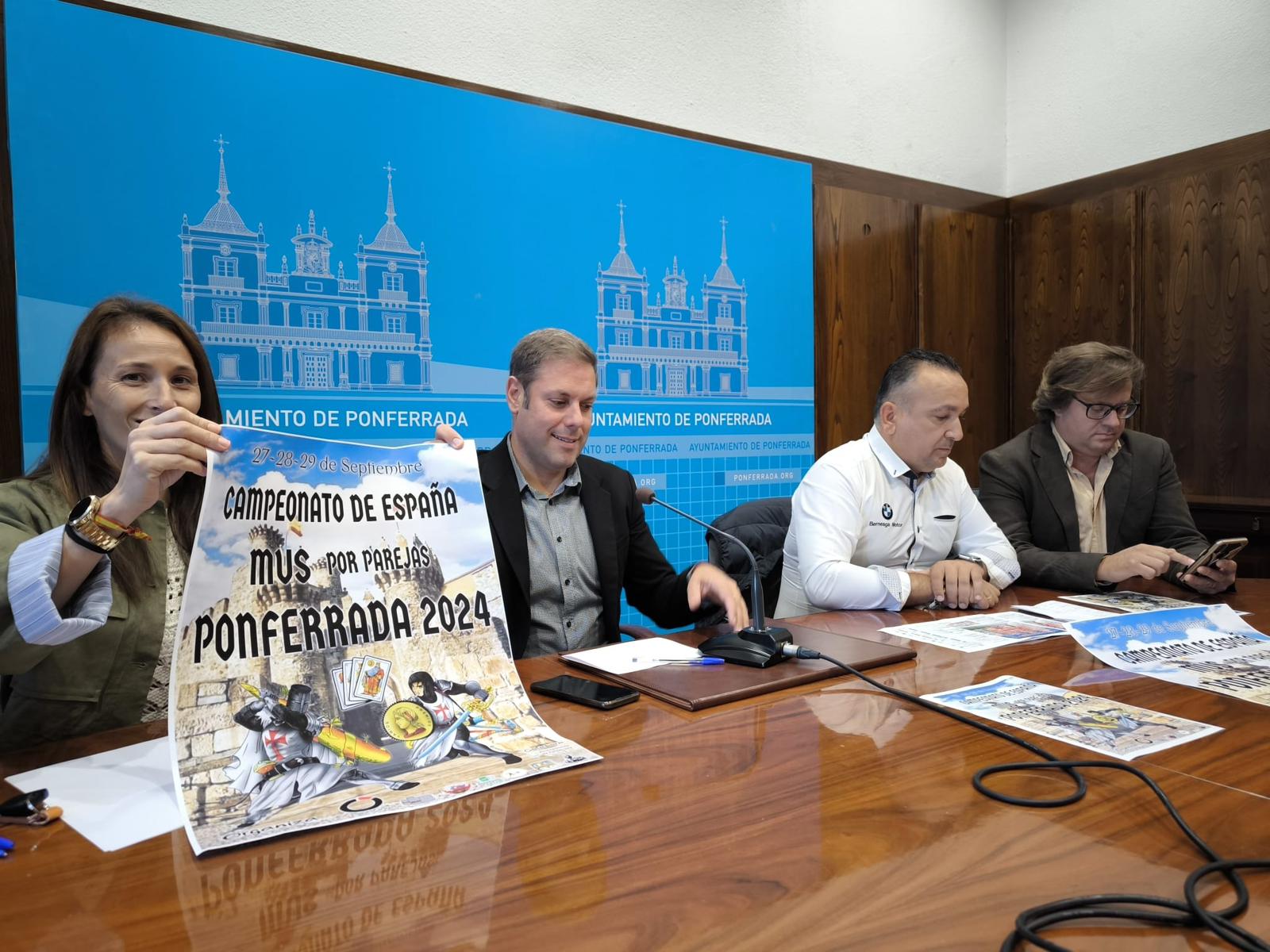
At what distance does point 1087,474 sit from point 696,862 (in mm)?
2416

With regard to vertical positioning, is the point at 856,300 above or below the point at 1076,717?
above

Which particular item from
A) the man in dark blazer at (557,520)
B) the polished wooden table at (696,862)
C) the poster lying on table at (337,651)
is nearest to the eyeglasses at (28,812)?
the polished wooden table at (696,862)

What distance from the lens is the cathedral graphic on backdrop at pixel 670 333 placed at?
324cm

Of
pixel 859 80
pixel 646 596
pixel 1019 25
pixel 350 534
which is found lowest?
pixel 646 596

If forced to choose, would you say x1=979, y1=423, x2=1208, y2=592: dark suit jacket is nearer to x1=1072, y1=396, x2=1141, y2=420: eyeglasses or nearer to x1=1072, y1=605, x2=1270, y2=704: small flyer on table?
x1=1072, y1=396, x2=1141, y2=420: eyeglasses

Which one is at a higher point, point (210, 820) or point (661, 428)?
point (661, 428)

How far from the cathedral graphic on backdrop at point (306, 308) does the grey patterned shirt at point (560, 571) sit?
934mm

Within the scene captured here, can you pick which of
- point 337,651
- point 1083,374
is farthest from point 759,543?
point 337,651

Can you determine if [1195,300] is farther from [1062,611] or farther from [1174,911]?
[1174,911]

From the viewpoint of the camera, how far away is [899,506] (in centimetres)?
230

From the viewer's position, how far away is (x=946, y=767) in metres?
0.95

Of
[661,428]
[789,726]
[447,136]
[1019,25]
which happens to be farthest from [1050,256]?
[789,726]

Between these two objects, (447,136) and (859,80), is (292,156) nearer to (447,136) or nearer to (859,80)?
(447,136)

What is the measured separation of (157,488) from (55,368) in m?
1.55
